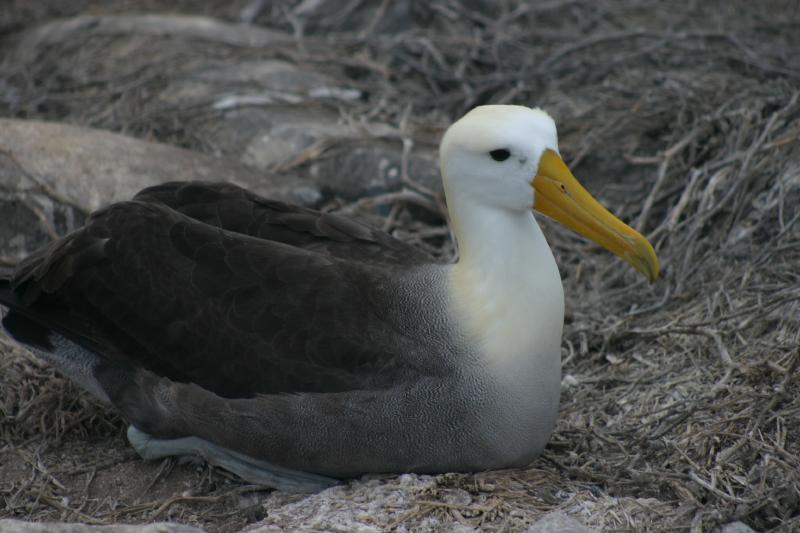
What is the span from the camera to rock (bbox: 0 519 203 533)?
3.27 metres

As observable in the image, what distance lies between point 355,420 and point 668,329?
1660 millimetres

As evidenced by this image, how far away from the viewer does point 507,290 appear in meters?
3.96

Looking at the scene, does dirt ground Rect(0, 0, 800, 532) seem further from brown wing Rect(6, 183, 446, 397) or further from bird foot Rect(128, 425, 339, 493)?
brown wing Rect(6, 183, 446, 397)

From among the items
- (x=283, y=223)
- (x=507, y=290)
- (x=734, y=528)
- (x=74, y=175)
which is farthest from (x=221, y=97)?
(x=734, y=528)

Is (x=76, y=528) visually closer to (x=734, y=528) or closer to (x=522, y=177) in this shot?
(x=522, y=177)

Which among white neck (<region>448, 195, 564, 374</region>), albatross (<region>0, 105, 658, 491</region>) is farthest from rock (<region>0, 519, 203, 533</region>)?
white neck (<region>448, 195, 564, 374</region>)

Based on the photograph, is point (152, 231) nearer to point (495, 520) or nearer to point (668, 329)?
point (495, 520)

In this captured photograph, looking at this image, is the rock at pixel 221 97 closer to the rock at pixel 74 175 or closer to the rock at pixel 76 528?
the rock at pixel 74 175

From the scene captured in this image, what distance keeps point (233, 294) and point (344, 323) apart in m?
0.47

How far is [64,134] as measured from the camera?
627 centimetres

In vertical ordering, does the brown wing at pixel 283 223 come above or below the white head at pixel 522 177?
below

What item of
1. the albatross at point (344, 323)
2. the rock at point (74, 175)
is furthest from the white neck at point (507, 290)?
the rock at point (74, 175)

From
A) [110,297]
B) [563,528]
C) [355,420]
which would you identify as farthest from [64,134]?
[563,528]

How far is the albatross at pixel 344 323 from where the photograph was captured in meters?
3.97
